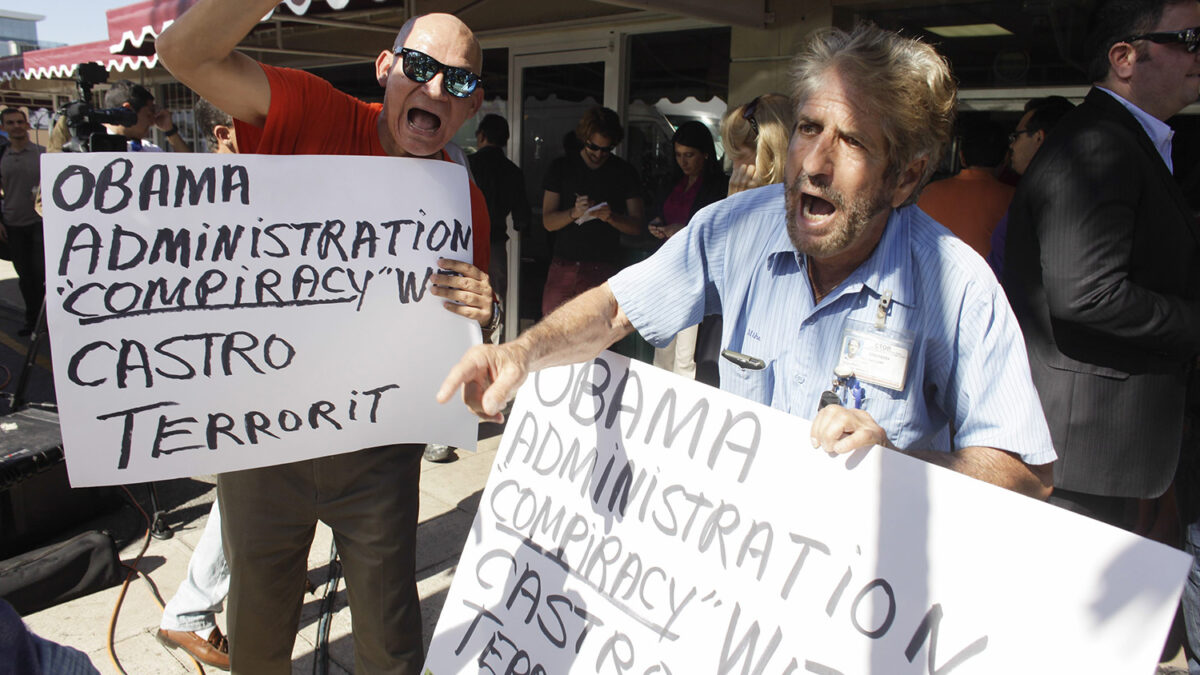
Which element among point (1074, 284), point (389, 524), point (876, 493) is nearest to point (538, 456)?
point (389, 524)

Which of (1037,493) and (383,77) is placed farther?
(383,77)

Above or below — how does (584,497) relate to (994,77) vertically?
below

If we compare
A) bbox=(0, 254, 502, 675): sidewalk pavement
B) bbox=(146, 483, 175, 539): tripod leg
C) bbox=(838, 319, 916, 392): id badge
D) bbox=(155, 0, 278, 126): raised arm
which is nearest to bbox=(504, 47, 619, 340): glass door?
bbox=(0, 254, 502, 675): sidewalk pavement

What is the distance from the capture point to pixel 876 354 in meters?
1.42

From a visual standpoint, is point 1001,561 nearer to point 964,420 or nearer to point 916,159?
point 964,420

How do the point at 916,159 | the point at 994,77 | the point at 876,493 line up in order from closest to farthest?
the point at 876,493
the point at 916,159
the point at 994,77

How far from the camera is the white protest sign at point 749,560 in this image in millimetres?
1038

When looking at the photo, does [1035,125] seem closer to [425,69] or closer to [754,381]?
[754,381]

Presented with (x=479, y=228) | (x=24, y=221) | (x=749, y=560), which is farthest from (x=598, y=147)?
(x=24, y=221)

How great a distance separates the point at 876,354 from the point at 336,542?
1.47 m

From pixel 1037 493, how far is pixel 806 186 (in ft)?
2.31

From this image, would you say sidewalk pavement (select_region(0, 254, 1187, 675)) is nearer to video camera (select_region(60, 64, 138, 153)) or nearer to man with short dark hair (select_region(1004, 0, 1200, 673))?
man with short dark hair (select_region(1004, 0, 1200, 673))

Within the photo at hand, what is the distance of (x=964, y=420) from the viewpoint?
141cm

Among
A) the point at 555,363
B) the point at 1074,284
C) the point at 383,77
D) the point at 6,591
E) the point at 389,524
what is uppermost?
the point at 383,77
